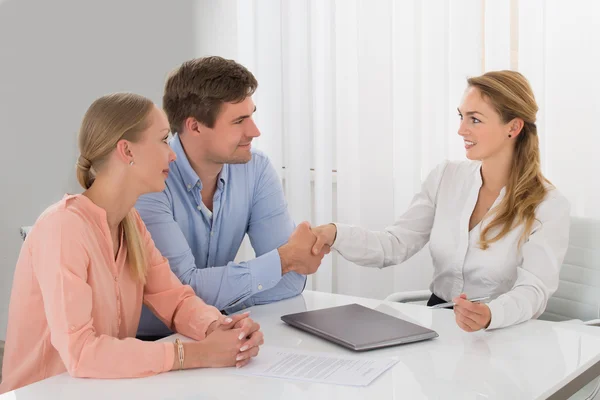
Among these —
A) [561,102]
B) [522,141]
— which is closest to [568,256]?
[522,141]

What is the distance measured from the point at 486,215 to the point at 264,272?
0.73m

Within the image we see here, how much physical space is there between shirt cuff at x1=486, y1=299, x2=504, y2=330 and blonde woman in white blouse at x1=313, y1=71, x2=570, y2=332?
307 mm

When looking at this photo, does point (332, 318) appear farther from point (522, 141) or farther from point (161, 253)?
point (522, 141)

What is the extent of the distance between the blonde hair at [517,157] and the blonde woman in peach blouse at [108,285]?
37.6 inches

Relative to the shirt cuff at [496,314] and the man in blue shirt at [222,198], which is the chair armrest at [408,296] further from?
the shirt cuff at [496,314]

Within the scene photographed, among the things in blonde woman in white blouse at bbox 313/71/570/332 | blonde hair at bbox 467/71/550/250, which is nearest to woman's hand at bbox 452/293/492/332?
blonde woman in white blouse at bbox 313/71/570/332

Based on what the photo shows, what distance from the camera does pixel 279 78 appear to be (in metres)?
3.56

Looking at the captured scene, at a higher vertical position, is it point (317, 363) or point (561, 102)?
point (561, 102)

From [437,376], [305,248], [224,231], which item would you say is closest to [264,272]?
[305,248]

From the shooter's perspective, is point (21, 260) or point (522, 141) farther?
point (522, 141)

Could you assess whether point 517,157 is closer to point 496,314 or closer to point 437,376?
point 496,314

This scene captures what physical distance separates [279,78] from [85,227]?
2178 millimetres

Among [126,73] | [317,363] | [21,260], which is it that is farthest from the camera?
[126,73]

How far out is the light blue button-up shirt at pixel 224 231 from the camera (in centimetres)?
195
